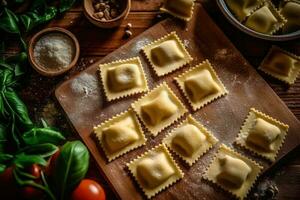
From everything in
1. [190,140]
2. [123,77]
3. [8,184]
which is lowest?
[8,184]

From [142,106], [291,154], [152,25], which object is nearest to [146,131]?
[142,106]

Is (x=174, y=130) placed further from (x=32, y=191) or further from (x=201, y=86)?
(x=32, y=191)

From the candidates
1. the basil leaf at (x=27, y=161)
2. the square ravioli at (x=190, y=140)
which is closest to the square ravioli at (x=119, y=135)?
the square ravioli at (x=190, y=140)

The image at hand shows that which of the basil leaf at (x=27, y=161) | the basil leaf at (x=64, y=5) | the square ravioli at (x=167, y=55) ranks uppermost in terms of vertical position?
the basil leaf at (x=64, y=5)

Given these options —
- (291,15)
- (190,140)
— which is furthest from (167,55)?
(291,15)

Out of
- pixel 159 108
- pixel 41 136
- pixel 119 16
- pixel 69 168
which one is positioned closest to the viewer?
pixel 69 168

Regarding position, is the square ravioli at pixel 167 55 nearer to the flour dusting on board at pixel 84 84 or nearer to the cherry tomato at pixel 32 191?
the flour dusting on board at pixel 84 84

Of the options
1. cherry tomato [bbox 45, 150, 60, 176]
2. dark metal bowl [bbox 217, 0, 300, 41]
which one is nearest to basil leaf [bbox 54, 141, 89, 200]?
cherry tomato [bbox 45, 150, 60, 176]

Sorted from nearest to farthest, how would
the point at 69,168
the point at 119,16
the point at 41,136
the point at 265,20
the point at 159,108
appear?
the point at 69,168
the point at 41,136
the point at 159,108
the point at 119,16
the point at 265,20
